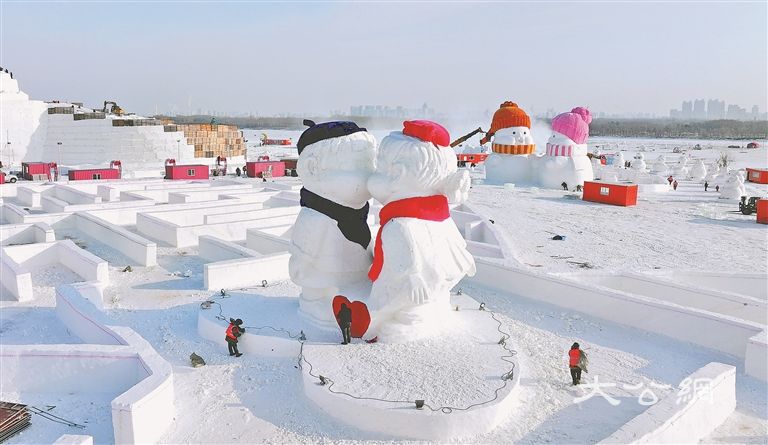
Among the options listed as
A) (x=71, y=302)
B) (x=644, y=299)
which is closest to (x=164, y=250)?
(x=71, y=302)

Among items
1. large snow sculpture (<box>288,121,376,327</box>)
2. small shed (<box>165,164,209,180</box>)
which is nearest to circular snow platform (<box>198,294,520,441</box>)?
large snow sculpture (<box>288,121,376,327</box>)

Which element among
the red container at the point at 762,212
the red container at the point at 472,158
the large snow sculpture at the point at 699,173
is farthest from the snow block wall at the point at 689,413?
the red container at the point at 472,158

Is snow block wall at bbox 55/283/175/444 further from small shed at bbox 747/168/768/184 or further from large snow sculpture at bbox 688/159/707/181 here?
large snow sculpture at bbox 688/159/707/181

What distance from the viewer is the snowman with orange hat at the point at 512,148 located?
31.2m

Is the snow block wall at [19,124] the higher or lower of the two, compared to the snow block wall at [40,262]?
higher

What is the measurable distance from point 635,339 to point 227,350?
645cm

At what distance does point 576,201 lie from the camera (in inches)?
1017

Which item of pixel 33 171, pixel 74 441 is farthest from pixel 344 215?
pixel 33 171

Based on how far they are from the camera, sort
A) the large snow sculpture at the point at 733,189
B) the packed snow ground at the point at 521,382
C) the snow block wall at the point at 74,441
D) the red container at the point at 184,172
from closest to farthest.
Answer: the snow block wall at the point at 74,441, the packed snow ground at the point at 521,382, the large snow sculpture at the point at 733,189, the red container at the point at 184,172

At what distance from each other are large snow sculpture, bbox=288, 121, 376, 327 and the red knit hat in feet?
3.25

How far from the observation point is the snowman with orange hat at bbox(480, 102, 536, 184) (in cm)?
3116

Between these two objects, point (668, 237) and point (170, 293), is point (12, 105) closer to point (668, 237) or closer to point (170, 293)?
point (170, 293)

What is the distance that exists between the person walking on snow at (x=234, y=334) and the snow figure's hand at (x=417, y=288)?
267cm

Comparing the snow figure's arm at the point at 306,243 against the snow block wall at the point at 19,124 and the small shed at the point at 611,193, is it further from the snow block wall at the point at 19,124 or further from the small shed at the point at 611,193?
the snow block wall at the point at 19,124
